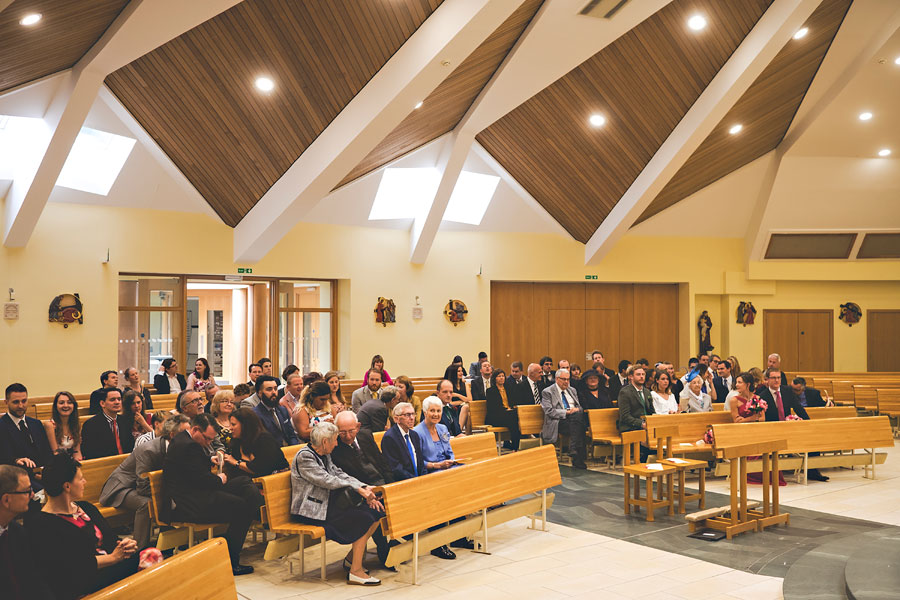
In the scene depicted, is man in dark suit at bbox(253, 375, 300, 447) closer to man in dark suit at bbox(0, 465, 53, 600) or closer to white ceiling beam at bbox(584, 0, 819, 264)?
man in dark suit at bbox(0, 465, 53, 600)

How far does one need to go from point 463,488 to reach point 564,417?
4.05 metres

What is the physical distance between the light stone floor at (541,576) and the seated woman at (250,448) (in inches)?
25.9

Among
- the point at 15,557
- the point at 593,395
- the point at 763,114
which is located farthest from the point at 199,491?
the point at 763,114

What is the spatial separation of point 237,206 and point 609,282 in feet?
25.1

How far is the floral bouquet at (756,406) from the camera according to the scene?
8.24m

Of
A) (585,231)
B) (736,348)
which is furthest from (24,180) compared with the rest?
(736,348)

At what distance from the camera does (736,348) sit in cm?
1614

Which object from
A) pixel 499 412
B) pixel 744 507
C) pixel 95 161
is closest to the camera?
pixel 744 507

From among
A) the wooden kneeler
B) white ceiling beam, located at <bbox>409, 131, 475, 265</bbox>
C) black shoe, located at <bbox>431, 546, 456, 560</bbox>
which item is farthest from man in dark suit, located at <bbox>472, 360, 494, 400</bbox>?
black shoe, located at <bbox>431, 546, 456, 560</bbox>

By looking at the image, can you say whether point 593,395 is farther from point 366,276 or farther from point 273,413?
point 366,276

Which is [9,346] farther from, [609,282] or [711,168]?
[711,168]

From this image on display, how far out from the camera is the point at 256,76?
8820 mm

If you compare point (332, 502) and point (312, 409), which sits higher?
point (312, 409)

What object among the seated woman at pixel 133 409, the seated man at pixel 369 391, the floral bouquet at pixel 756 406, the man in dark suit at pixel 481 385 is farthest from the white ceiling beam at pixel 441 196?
the seated woman at pixel 133 409
